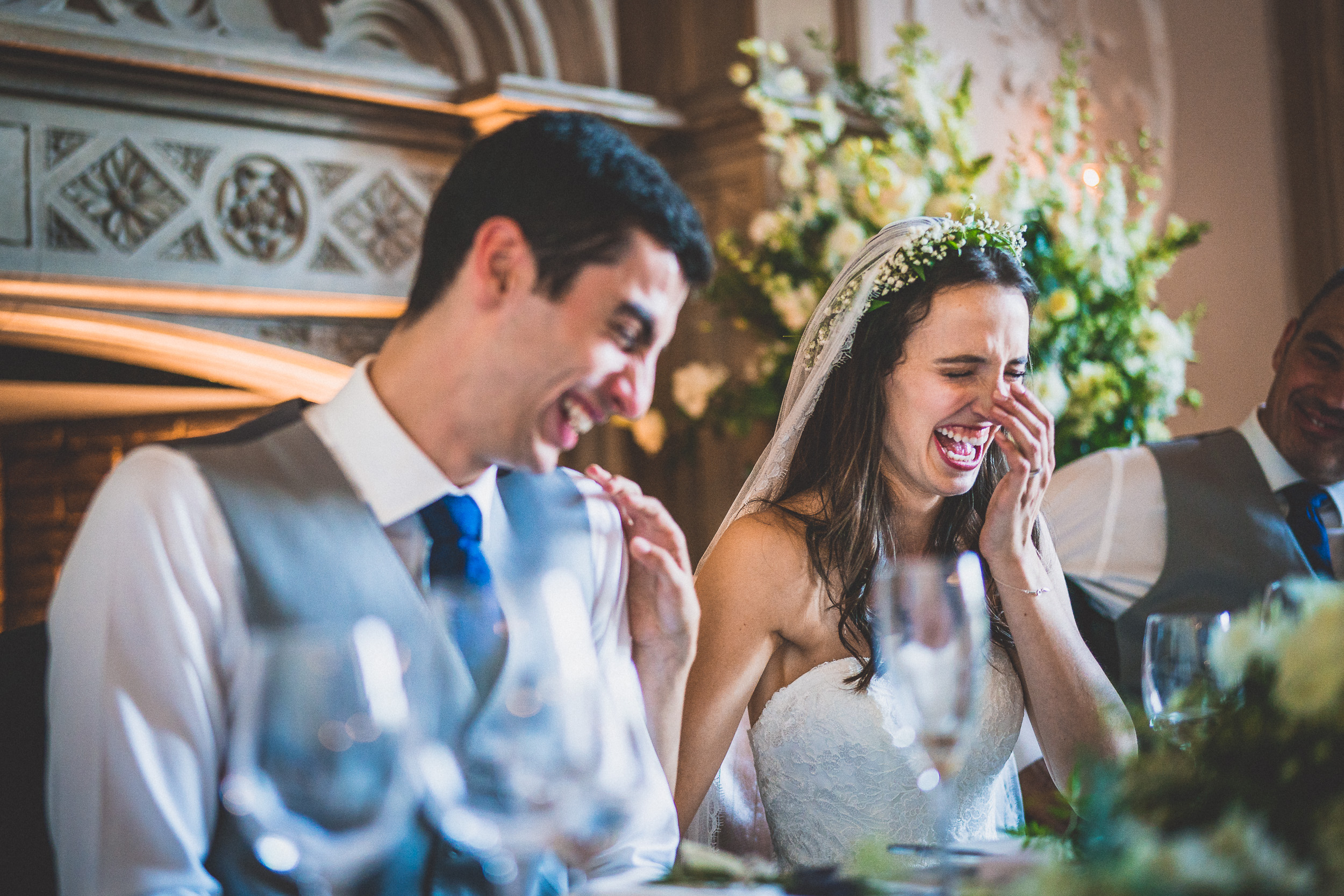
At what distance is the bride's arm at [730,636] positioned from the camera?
7.09 feet

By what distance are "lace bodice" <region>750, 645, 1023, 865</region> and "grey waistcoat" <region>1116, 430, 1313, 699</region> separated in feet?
2.77

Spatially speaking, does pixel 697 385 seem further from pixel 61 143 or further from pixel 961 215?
pixel 61 143

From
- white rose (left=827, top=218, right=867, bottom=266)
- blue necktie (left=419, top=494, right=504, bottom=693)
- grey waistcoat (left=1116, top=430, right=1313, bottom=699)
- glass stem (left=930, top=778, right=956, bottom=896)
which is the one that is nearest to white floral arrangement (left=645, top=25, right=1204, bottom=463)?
white rose (left=827, top=218, right=867, bottom=266)

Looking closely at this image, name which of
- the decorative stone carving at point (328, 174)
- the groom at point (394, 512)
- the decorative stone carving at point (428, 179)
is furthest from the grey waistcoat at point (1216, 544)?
the decorative stone carving at point (328, 174)

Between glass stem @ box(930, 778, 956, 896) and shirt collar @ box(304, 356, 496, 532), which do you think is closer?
glass stem @ box(930, 778, 956, 896)

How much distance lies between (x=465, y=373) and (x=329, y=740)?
2.05ft

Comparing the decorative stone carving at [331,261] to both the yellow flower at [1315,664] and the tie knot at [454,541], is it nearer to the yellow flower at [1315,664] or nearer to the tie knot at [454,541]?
the tie knot at [454,541]

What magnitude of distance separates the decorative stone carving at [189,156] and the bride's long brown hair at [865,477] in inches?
82.2

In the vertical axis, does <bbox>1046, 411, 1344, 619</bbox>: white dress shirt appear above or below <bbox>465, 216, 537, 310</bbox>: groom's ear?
below

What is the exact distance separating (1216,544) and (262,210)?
2802 mm

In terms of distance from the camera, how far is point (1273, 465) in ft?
9.92

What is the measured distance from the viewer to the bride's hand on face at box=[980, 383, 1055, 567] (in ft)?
7.22

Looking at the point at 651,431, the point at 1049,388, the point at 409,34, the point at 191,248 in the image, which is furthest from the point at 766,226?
the point at 191,248

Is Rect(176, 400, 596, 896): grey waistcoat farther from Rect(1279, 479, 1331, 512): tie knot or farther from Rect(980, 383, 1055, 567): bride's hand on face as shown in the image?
Rect(1279, 479, 1331, 512): tie knot
